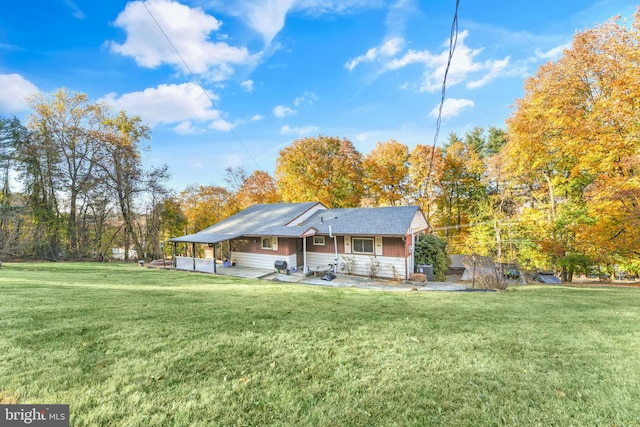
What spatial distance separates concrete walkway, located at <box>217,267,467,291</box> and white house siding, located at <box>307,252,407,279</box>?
0.52 metres

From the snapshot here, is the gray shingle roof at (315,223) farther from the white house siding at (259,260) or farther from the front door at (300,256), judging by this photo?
the white house siding at (259,260)

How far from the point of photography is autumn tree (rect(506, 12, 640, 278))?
34.9 feet

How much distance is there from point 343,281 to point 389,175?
15.8 meters

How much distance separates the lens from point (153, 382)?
105 inches

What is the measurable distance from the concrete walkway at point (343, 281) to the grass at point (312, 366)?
20.8ft

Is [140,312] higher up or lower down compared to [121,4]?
lower down

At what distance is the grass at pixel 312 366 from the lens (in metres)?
2.32

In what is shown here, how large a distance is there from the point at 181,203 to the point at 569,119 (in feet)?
103

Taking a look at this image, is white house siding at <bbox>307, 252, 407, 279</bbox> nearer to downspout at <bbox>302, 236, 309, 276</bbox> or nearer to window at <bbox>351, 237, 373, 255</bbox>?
window at <bbox>351, 237, 373, 255</bbox>

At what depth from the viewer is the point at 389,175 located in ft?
86.0

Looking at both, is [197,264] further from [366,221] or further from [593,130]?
[593,130]

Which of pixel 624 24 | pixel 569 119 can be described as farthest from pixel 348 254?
pixel 624 24

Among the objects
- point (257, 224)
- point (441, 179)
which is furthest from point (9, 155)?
point (441, 179)

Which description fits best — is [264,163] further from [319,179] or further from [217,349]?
[217,349]
